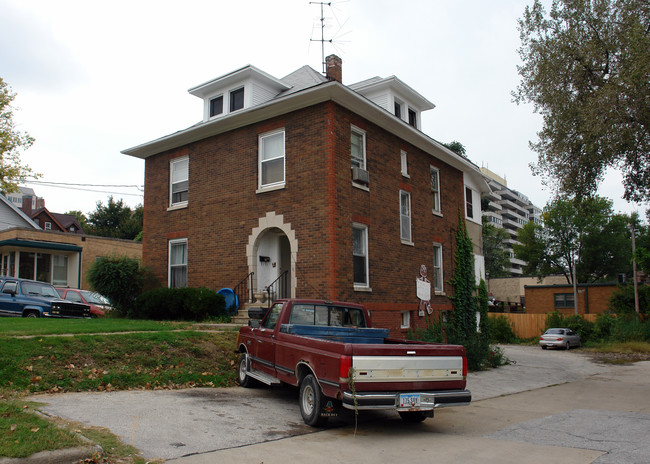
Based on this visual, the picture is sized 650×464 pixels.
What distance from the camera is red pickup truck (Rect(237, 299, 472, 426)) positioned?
687 centimetres

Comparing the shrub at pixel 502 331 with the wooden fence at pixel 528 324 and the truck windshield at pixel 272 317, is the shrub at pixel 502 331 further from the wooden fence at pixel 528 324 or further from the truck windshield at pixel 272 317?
the truck windshield at pixel 272 317

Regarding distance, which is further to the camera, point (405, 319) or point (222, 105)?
point (222, 105)

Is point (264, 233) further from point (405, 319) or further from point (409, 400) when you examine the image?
point (409, 400)

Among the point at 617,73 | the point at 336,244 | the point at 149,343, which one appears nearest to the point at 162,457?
the point at 149,343

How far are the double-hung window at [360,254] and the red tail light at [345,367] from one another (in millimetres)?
9115

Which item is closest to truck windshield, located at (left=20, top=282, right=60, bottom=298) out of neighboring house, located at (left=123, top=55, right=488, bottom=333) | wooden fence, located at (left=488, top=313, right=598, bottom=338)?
neighboring house, located at (left=123, top=55, right=488, bottom=333)

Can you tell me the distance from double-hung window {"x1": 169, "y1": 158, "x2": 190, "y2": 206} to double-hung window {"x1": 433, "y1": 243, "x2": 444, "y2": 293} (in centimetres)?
936

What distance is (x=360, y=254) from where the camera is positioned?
53.5ft

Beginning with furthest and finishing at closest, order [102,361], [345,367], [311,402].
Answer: [102,361]
[311,402]
[345,367]

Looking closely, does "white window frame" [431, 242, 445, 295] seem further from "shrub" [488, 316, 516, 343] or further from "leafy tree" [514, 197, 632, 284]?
"leafy tree" [514, 197, 632, 284]

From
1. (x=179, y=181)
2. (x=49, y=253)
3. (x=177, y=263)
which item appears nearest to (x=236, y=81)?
(x=179, y=181)

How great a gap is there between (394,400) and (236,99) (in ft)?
47.0

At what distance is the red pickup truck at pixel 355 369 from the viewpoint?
22.5ft

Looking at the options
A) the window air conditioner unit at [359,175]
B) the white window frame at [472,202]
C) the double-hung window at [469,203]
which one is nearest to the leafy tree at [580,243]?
the white window frame at [472,202]
